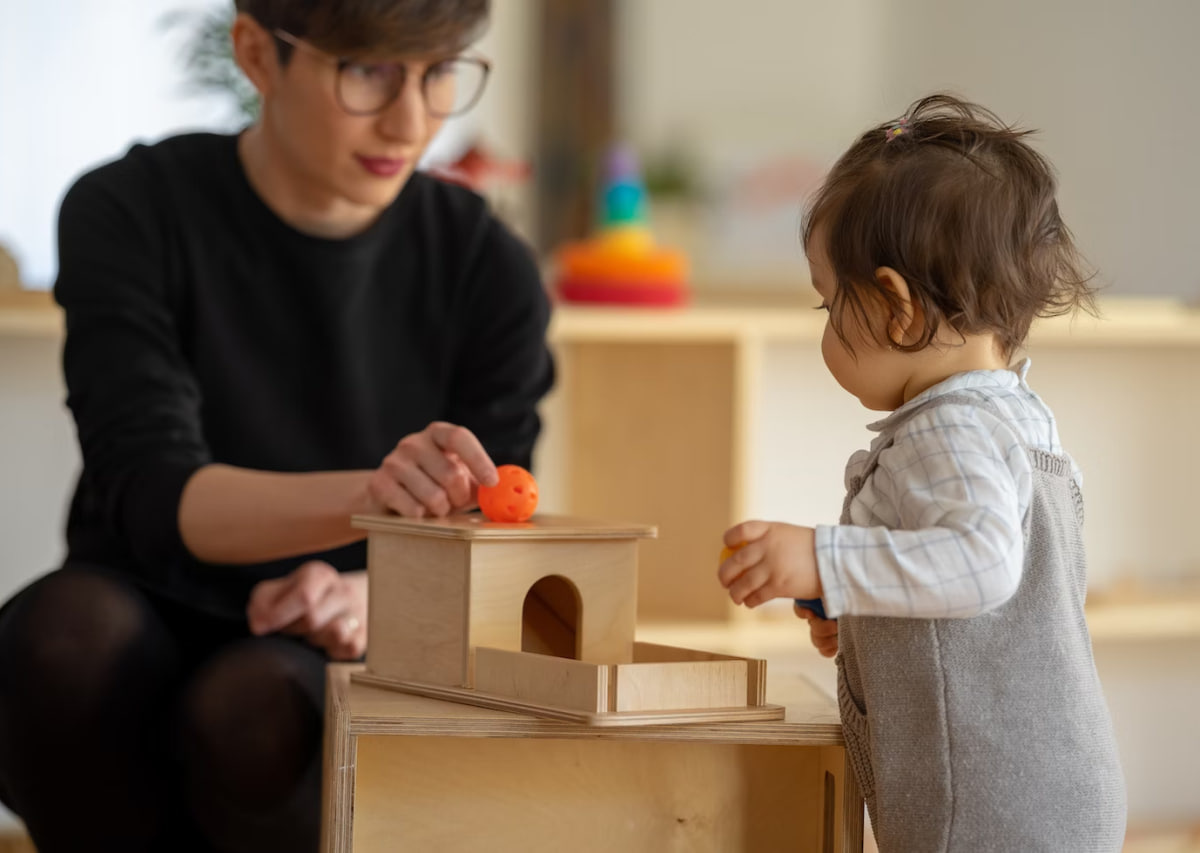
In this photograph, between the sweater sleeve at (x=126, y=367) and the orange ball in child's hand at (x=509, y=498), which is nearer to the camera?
the orange ball in child's hand at (x=509, y=498)

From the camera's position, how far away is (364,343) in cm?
145

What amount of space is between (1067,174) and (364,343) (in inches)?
64.1

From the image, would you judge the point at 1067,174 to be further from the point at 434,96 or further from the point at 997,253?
the point at 997,253

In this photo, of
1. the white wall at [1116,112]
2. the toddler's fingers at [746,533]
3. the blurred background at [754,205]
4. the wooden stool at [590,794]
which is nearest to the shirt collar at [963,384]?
the toddler's fingers at [746,533]

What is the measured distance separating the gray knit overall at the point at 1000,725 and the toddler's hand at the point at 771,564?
0.09m

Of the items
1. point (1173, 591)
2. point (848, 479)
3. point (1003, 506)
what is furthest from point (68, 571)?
point (1173, 591)

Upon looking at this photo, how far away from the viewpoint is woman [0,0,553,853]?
118 cm

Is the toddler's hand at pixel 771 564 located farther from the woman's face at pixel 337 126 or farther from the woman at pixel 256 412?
the woman's face at pixel 337 126

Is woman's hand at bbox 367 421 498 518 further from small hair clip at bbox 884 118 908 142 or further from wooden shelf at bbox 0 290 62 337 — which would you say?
wooden shelf at bbox 0 290 62 337

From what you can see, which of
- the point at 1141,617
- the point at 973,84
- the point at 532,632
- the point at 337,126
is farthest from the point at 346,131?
the point at 973,84

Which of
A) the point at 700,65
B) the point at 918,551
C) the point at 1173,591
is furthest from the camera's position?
the point at 700,65

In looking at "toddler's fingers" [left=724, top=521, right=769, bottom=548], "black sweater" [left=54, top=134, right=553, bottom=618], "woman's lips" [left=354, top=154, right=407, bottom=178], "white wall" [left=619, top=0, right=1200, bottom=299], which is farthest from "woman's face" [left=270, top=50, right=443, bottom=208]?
"white wall" [left=619, top=0, right=1200, bottom=299]

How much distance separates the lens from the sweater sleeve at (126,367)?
49.1 inches

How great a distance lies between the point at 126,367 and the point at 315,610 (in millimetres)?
290
